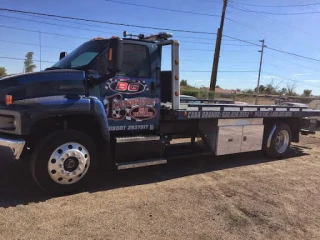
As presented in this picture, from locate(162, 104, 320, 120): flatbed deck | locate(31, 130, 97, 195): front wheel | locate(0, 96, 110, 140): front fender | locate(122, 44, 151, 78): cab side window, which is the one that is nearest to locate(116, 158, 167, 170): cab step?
locate(31, 130, 97, 195): front wheel

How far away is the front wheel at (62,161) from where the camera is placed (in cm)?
464

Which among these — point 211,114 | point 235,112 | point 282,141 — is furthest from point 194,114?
point 282,141

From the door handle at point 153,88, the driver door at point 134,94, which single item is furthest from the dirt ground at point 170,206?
the door handle at point 153,88

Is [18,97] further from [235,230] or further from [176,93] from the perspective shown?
[235,230]

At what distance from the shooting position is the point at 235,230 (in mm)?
4066

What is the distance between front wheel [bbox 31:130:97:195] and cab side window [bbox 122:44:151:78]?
4.62ft

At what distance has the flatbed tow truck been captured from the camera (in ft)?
15.2

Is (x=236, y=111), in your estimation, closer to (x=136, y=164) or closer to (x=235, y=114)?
(x=235, y=114)

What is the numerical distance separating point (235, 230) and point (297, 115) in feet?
19.0

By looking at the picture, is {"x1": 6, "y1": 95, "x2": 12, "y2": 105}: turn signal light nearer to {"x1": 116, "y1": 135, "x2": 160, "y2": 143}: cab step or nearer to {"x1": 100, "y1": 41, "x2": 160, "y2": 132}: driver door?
{"x1": 100, "y1": 41, "x2": 160, "y2": 132}: driver door

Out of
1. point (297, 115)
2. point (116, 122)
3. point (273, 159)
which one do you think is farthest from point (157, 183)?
point (297, 115)

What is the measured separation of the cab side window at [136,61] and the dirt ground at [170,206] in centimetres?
194

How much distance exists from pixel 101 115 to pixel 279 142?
224 inches

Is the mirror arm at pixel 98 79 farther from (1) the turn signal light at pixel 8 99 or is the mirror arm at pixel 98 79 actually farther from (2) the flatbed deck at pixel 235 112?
(2) the flatbed deck at pixel 235 112
